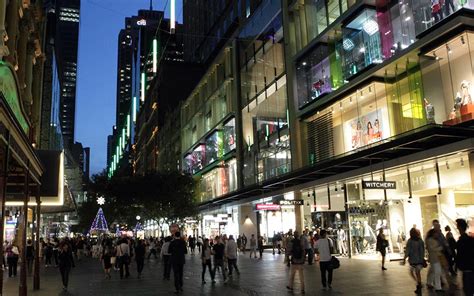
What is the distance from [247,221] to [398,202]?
18.7 m

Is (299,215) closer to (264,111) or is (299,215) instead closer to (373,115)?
(373,115)

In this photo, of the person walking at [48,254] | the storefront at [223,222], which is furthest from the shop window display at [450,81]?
the person walking at [48,254]

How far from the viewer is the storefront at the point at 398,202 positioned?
22109 mm

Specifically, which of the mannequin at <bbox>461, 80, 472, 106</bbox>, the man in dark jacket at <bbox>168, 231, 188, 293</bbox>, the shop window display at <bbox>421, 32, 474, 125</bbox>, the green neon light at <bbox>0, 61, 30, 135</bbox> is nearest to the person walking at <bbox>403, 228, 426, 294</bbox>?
the man in dark jacket at <bbox>168, 231, 188, 293</bbox>

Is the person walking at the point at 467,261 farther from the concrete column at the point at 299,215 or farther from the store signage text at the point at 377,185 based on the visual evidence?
the concrete column at the point at 299,215

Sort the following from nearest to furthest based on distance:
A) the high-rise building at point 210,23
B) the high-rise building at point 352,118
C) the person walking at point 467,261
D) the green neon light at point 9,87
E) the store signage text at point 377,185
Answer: the person walking at point 467,261
the green neon light at point 9,87
the store signage text at point 377,185
the high-rise building at point 352,118
the high-rise building at point 210,23

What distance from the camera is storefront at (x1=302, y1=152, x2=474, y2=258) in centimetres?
2211

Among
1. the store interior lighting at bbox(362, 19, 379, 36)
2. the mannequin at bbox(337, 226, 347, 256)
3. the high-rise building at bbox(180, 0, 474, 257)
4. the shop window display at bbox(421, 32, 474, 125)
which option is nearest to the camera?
the shop window display at bbox(421, 32, 474, 125)

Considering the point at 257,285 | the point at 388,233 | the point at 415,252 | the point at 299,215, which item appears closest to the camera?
the point at 415,252

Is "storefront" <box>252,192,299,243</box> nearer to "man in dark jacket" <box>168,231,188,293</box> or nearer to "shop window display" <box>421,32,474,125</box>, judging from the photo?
"shop window display" <box>421,32,474,125</box>

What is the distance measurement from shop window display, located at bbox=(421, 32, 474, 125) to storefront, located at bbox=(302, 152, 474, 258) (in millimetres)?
1931

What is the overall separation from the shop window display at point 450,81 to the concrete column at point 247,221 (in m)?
24.7

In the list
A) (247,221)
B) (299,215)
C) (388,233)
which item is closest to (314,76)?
(299,215)

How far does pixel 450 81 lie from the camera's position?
827 inches
